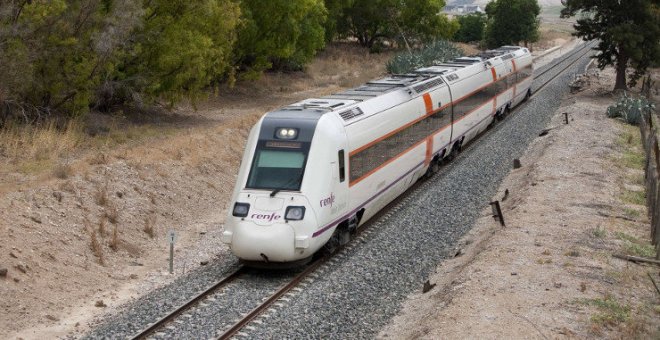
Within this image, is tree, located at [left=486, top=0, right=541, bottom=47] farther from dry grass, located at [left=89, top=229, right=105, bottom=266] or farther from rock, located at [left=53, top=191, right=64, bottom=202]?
dry grass, located at [left=89, top=229, right=105, bottom=266]

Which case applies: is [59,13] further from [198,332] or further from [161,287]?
[198,332]

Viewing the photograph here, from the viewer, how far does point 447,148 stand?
86.9 feet

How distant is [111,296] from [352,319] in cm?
461

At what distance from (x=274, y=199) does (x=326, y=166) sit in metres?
1.31

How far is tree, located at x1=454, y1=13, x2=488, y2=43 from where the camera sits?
88.9m

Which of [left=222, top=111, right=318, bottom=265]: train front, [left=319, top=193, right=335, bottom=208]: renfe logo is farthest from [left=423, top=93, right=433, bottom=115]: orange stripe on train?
[left=319, top=193, right=335, bottom=208]: renfe logo

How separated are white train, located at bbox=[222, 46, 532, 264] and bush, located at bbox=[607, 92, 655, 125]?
1637 cm

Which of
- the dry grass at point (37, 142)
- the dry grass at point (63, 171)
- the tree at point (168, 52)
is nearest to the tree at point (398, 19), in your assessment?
the tree at point (168, 52)

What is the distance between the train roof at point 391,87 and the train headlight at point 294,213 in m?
2.59

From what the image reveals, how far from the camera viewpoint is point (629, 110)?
3694 centimetres

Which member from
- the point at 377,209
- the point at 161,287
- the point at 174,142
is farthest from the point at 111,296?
the point at 174,142

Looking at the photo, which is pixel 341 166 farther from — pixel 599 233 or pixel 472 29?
pixel 472 29

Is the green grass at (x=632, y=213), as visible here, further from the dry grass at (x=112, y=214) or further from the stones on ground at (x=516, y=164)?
the dry grass at (x=112, y=214)

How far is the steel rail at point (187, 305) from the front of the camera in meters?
12.6
